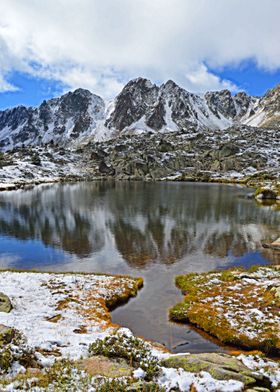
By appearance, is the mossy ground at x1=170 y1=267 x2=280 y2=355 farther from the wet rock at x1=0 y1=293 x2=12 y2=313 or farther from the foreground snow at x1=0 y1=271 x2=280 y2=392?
the wet rock at x1=0 y1=293 x2=12 y2=313

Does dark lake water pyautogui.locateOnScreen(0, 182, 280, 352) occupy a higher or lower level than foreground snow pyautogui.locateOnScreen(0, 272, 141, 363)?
lower

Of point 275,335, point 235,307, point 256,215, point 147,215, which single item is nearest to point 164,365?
point 275,335

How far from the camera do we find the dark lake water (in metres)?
26.2

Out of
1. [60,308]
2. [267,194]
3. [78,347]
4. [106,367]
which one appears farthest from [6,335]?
[267,194]

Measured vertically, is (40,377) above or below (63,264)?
above

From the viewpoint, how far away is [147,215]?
71125 millimetres

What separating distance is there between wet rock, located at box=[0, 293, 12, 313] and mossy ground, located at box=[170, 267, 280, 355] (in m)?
11.8

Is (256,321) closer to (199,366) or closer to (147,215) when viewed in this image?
(199,366)

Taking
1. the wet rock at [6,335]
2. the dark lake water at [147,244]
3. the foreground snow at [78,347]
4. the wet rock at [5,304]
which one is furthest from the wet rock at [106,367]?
the wet rock at [5,304]

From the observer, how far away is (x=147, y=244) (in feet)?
158

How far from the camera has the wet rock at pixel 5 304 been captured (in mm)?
21811

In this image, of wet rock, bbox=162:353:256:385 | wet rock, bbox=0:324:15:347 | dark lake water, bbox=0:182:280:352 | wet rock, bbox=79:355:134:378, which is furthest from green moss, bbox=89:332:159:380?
dark lake water, bbox=0:182:280:352

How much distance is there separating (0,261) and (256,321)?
3190 centimetres

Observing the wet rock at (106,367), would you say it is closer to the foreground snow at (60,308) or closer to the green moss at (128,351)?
the green moss at (128,351)
